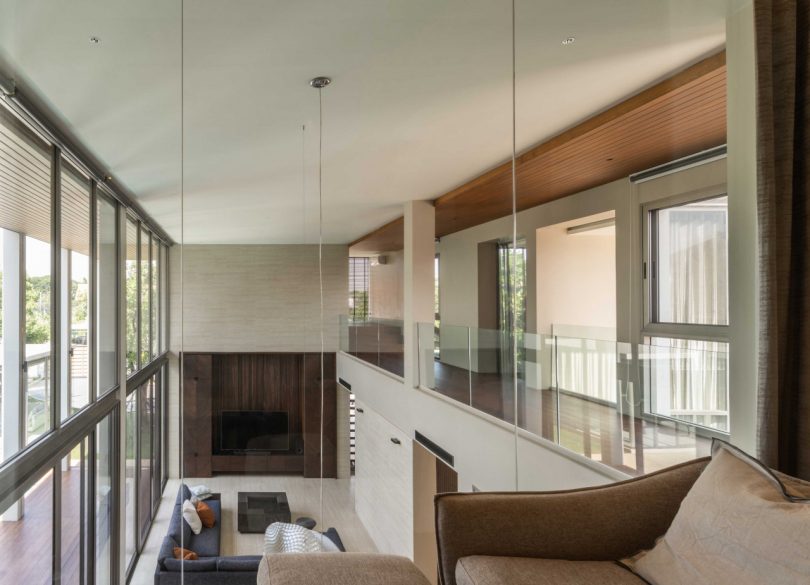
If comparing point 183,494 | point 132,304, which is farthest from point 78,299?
point 183,494

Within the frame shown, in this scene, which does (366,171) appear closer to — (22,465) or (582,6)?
(582,6)

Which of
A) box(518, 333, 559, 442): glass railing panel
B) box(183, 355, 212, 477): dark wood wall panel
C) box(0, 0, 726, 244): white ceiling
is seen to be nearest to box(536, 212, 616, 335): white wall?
box(518, 333, 559, 442): glass railing panel

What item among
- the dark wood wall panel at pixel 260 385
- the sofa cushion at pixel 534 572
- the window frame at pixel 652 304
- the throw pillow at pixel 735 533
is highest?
the window frame at pixel 652 304

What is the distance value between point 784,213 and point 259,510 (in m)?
2.56

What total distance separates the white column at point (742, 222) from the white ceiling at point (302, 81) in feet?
0.53

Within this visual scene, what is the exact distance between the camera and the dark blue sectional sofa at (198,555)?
2.29 meters

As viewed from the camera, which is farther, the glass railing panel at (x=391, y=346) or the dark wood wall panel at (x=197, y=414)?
the glass railing panel at (x=391, y=346)

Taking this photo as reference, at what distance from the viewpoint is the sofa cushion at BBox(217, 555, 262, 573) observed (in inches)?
96.0

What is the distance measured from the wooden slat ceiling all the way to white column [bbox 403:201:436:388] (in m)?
0.07

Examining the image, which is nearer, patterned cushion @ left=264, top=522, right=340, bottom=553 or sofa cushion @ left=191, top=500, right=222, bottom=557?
sofa cushion @ left=191, top=500, right=222, bottom=557

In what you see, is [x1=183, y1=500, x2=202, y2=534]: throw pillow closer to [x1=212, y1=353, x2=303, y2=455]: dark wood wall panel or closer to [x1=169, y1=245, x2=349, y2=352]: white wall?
[x1=212, y1=353, x2=303, y2=455]: dark wood wall panel

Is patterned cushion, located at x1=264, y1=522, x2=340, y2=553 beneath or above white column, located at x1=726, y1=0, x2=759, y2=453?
beneath

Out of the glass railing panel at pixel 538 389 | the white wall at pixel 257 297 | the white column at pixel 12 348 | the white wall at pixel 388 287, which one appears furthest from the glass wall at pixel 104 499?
the glass railing panel at pixel 538 389

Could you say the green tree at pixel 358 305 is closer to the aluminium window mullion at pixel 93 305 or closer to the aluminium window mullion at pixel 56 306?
the aluminium window mullion at pixel 93 305
